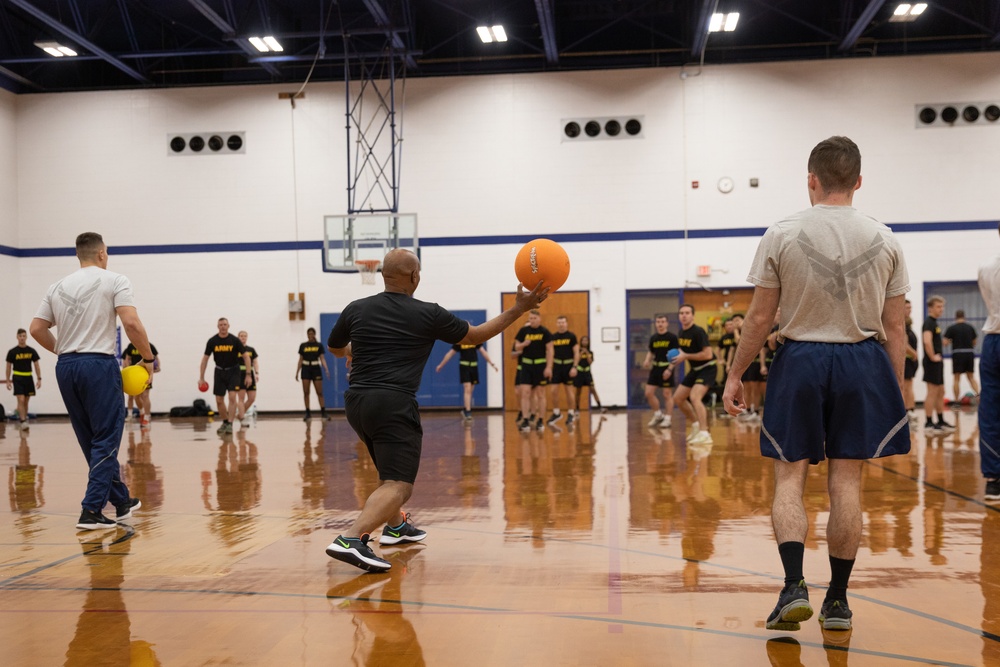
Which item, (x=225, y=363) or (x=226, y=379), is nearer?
(x=225, y=363)

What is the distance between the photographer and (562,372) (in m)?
15.8

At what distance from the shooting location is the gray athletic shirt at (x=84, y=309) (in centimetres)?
605

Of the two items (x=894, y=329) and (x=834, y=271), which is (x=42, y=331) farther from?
(x=894, y=329)

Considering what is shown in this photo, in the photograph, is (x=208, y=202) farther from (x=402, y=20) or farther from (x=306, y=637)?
(x=306, y=637)

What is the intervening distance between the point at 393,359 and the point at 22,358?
16532 millimetres

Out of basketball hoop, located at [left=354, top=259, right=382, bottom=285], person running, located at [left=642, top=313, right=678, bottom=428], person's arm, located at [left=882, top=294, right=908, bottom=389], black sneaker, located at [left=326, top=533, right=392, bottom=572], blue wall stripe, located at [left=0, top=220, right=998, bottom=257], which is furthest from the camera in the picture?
blue wall stripe, located at [left=0, top=220, right=998, bottom=257]

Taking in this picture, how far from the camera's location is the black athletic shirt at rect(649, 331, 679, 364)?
46.9 feet

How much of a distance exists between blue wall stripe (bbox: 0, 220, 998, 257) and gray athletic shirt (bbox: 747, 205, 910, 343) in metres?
16.7

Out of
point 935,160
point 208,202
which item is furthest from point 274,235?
point 935,160

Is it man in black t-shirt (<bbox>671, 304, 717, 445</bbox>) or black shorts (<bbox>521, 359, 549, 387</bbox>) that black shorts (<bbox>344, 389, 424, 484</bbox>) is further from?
black shorts (<bbox>521, 359, 549, 387</bbox>)

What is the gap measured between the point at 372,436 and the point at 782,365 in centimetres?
242

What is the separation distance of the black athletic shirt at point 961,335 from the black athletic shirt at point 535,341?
6.38 m

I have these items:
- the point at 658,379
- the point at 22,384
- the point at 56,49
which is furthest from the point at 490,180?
the point at 22,384

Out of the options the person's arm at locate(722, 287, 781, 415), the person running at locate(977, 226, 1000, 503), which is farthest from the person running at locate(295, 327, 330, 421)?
the person's arm at locate(722, 287, 781, 415)
